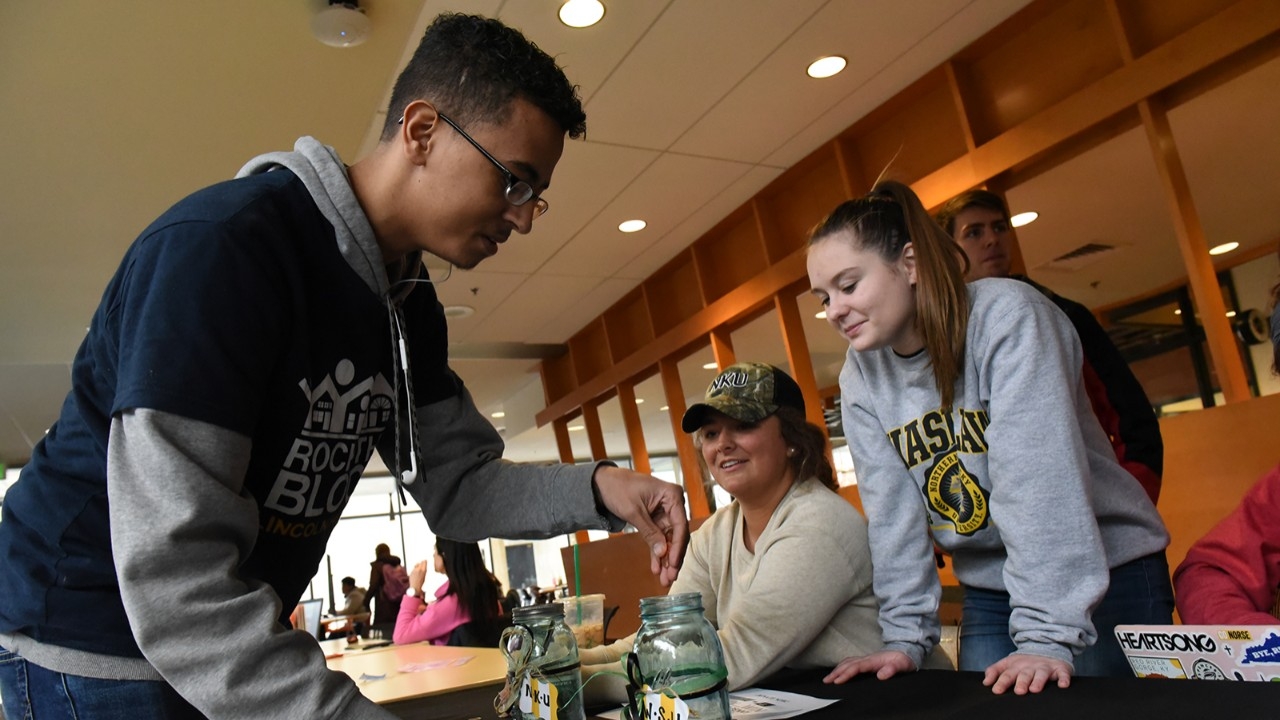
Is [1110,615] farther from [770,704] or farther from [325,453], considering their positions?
[325,453]

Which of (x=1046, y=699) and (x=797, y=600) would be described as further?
(x=797, y=600)

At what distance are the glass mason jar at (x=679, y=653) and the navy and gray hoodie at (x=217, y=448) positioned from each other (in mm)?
286

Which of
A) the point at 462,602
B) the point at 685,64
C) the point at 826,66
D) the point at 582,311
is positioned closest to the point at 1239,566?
the point at 685,64

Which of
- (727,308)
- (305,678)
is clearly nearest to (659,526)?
(305,678)

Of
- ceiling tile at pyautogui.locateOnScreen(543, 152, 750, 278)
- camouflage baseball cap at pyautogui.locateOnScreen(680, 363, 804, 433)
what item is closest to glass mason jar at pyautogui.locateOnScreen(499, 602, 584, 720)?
camouflage baseball cap at pyautogui.locateOnScreen(680, 363, 804, 433)

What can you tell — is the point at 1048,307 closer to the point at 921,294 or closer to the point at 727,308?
the point at 921,294

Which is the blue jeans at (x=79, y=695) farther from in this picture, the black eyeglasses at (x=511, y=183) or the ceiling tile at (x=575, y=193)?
the ceiling tile at (x=575, y=193)

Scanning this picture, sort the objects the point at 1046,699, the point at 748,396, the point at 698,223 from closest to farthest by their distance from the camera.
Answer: the point at 1046,699, the point at 748,396, the point at 698,223

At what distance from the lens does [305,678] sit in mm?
674

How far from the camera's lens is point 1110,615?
1.38 metres

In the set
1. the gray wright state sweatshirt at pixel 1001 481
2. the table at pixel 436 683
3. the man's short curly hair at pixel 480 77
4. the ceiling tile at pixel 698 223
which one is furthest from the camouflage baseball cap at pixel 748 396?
the ceiling tile at pixel 698 223

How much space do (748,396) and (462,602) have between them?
2.42m

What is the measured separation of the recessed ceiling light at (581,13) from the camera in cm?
308

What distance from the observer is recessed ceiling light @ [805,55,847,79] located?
12.2 ft
